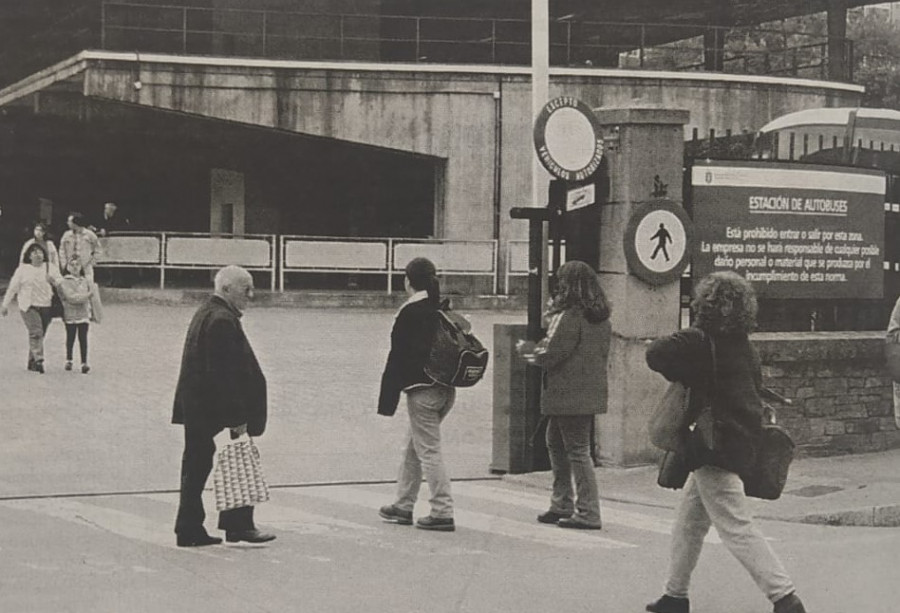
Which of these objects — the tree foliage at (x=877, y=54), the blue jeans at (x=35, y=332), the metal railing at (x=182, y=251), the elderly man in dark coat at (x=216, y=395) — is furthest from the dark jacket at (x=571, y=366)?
the tree foliage at (x=877, y=54)

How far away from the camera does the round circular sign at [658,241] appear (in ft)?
39.5

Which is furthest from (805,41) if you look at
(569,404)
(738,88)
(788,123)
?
(569,404)

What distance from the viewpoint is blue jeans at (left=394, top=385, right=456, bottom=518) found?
963cm

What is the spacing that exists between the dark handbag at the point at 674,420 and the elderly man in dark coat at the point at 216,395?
103 inches

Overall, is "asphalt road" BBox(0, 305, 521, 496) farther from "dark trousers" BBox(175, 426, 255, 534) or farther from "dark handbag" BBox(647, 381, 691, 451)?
"dark handbag" BBox(647, 381, 691, 451)

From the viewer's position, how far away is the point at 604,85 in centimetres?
3047

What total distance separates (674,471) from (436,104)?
2320 centimetres

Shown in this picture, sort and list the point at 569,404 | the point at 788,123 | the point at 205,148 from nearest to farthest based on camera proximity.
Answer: the point at 569,404
the point at 788,123
the point at 205,148

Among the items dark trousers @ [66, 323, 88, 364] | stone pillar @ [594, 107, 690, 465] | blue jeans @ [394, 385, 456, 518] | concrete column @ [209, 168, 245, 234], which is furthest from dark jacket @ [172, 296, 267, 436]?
concrete column @ [209, 168, 245, 234]

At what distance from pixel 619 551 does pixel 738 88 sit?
23.2 m

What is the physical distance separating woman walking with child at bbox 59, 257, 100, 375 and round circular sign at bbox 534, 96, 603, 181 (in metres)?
7.97

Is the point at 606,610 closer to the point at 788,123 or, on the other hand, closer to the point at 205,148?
the point at 788,123

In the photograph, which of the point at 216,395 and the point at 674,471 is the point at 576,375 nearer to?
the point at 216,395

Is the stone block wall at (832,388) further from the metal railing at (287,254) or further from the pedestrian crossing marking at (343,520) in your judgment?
the metal railing at (287,254)
